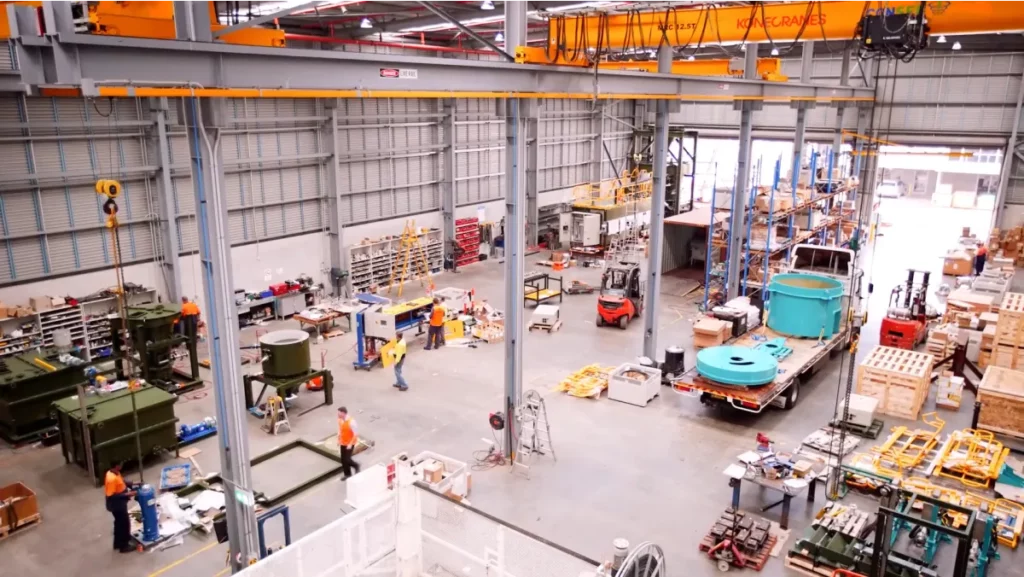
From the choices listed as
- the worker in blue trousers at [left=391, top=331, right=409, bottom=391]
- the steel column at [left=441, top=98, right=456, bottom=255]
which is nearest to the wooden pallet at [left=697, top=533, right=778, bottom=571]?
the worker in blue trousers at [left=391, top=331, right=409, bottom=391]

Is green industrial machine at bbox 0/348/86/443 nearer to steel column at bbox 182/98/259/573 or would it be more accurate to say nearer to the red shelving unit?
steel column at bbox 182/98/259/573

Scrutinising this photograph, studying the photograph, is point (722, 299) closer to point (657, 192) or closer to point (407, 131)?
point (657, 192)

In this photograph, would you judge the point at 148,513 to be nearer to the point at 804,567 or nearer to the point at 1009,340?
the point at 804,567

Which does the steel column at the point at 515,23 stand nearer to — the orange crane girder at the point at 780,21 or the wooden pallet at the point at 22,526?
the orange crane girder at the point at 780,21

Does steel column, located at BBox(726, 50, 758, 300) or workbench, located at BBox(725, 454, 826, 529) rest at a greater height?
steel column, located at BBox(726, 50, 758, 300)

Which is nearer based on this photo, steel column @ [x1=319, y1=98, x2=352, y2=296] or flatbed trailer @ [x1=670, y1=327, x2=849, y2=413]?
flatbed trailer @ [x1=670, y1=327, x2=849, y2=413]

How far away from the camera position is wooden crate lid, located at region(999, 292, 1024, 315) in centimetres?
1421

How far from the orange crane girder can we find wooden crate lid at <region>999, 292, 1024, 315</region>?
216 inches

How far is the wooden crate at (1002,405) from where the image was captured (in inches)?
495

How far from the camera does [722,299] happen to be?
20078 mm

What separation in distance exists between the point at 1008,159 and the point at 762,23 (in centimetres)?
1838

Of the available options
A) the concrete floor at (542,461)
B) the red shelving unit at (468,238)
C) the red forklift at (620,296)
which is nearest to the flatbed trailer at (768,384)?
the concrete floor at (542,461)

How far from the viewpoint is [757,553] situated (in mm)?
9289

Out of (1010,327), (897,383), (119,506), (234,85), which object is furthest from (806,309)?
(119,506)
